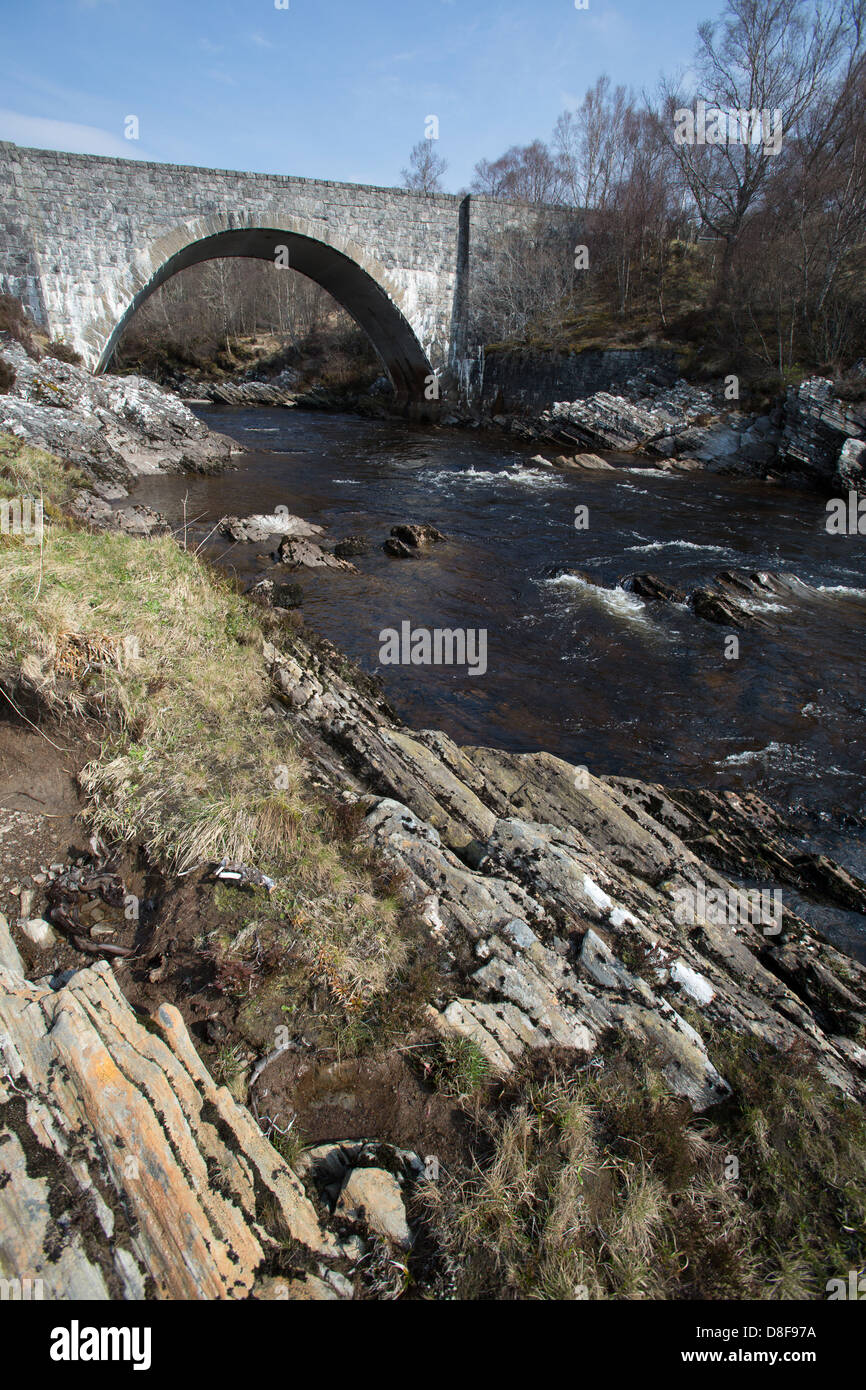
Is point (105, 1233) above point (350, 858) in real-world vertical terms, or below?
below

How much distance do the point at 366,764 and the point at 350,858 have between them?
1531 millimetres

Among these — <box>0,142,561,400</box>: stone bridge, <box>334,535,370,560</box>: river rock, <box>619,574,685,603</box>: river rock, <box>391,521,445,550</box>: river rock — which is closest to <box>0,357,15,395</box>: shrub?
<box>0,142,561,400</box>: stone bridge

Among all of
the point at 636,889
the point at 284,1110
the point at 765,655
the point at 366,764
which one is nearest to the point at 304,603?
the point at 366,764

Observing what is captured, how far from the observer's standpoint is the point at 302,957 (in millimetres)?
3549

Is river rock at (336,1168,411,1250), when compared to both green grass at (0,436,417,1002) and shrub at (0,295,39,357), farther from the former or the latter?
shrub at (0,295,39,357)

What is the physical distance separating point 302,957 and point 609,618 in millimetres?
9938

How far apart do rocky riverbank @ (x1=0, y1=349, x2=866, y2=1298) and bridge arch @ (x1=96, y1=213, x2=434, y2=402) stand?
2645 centimetres

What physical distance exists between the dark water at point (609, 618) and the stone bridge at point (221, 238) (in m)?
10.8

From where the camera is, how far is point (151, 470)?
21.7 metres

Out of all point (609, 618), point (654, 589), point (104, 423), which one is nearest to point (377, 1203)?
point (609, 618)

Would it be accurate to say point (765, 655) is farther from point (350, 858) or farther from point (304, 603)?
point (350, 858)

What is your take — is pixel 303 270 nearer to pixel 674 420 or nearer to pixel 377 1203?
pixel 674 420

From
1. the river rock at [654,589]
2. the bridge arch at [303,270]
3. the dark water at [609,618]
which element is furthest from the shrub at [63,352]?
the river rock at [654,589]

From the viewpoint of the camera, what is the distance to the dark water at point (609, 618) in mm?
8305
